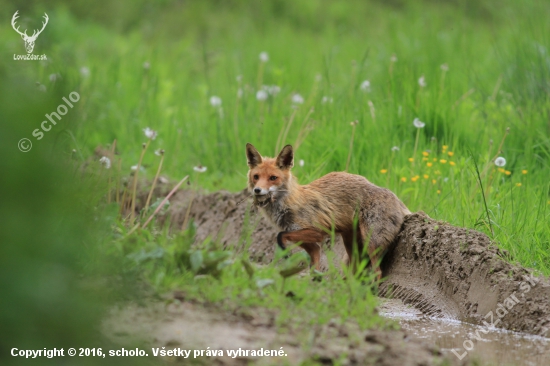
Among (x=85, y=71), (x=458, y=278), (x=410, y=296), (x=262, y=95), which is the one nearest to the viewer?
(x=458, y=278)

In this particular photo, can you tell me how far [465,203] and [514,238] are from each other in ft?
2.56

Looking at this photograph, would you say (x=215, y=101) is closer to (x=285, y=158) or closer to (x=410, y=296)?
(x=285, y=158)

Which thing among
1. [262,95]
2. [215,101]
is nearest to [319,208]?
[262,95]

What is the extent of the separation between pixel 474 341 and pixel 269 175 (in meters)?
2.49

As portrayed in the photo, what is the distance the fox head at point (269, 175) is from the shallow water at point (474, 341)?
152 cm

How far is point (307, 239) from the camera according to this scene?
6.45 meters

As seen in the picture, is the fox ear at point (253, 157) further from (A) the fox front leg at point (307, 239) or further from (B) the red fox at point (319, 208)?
(A) the fox front leg at point (307, 239)

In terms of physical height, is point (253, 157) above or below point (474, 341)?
above

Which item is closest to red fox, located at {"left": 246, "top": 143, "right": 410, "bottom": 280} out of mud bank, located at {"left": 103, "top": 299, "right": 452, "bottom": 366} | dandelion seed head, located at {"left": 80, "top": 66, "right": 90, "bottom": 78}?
mud bank, located at {"left": 103, "top": 299, "right": 452, "bottom": 366}

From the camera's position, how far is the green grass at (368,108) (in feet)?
23.4

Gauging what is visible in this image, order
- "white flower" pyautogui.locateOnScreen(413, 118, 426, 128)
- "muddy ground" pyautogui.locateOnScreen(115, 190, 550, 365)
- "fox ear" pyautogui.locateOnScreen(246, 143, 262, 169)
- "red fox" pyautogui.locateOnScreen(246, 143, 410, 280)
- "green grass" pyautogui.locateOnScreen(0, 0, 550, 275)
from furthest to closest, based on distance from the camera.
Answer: "white flower" pyautogui.locateOnScreen(413, 118, 426, 128) < "green grass" pyautogui.locateOnScreen(0, 0, 550, 275) < "fox ear" pyautogui.locateOnScreen(246, 143, 262, 169) < "red fox" pyautogui.locateOnScreen(246, 143, 410, 280) < "muddy ground" pyautogui.locateOnScreen(115, 190, 550, 365)

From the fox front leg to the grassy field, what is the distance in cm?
131

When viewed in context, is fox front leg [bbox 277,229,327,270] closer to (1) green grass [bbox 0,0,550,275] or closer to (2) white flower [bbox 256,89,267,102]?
(1) green grass [bbox 0,0,550,275]

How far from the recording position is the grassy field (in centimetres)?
706
